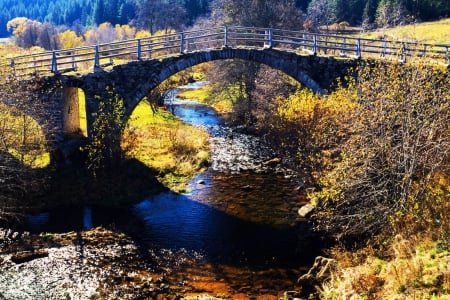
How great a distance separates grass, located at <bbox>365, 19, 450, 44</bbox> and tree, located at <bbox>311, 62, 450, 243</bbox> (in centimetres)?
Result: 3886

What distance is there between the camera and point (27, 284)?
1712 centimetres

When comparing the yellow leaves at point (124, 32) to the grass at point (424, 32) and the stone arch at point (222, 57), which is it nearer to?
the grass at point (424, 32)

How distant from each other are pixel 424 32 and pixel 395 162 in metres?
53.0

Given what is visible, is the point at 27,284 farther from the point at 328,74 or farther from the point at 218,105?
the point at 218,105

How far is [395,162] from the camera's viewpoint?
17234 mm

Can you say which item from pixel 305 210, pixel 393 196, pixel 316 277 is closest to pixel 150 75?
pixel 305 210

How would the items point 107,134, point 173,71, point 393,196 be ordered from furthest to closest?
1. point 173,71
2. point 107,134
3. point 393,196

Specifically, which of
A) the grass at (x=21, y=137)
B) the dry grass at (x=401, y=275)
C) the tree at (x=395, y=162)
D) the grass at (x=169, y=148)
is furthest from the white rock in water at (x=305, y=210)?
the grass at (x=21, y=137)

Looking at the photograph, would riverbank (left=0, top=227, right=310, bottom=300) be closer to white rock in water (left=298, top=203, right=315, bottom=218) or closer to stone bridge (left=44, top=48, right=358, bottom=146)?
white rock in water (left=298, top=203, right=315, bottom=218)

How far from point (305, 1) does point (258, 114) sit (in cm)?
6551

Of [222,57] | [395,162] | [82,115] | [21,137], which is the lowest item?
[82,115]

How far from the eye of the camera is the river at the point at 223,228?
729 inches

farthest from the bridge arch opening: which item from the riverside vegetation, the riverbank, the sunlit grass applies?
the riverside vegetation

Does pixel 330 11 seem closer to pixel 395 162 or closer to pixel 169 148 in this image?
pixel 169 148
